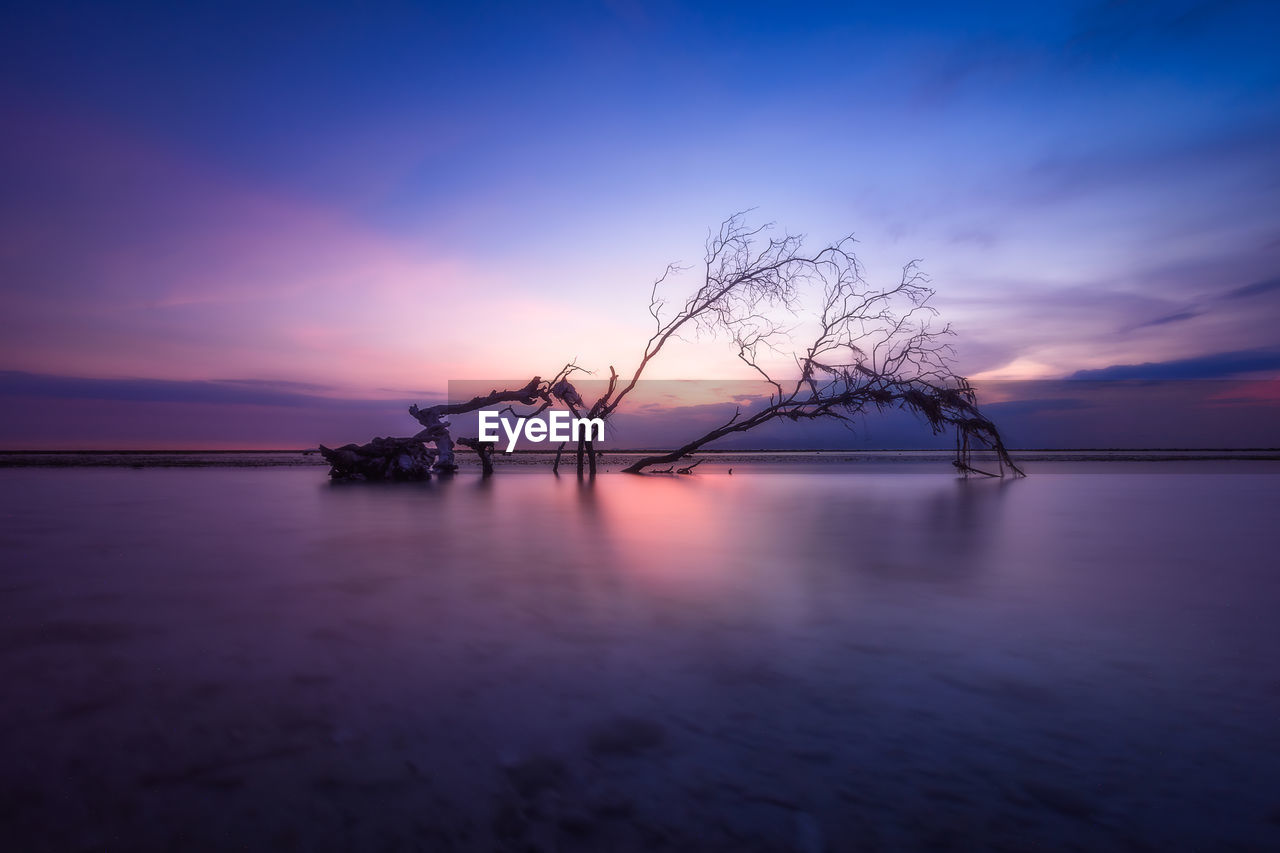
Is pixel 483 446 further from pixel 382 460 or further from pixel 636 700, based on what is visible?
pixel 636 700

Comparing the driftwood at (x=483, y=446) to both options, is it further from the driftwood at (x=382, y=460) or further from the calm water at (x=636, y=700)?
the calm water at (x=636, y=700)

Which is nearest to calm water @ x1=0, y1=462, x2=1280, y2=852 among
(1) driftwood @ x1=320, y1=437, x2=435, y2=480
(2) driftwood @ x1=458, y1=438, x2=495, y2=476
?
(1) driftwood @ x1=320, y1=437, x2=435, y2=480

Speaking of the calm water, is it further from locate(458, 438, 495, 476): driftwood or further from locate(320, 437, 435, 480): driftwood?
locate(458, 438, 495, 476): driftwood

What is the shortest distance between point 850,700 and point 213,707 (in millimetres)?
1708

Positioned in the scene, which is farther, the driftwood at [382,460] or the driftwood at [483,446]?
the driftwood at [483,446]

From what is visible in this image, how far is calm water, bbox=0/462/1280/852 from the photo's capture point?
3.62ft

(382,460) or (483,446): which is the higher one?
(483,446)

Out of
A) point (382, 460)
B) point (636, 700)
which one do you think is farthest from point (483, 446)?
point (636, 700)

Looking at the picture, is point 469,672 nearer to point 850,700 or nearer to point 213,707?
point 213,707

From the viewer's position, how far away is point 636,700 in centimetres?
166

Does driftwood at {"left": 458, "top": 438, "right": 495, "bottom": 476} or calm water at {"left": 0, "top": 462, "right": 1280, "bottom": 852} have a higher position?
driftwood at {"left": 458, "top": 438, "right": 495, "bottom": 476}

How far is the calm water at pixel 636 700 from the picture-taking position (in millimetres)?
1104

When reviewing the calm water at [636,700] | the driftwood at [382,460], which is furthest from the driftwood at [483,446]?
the calm water at [636,700]

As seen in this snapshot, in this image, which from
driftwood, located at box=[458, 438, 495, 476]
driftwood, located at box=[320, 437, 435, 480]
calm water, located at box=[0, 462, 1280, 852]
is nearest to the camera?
calm water, located at box=[0, 462, 1280, 852]
